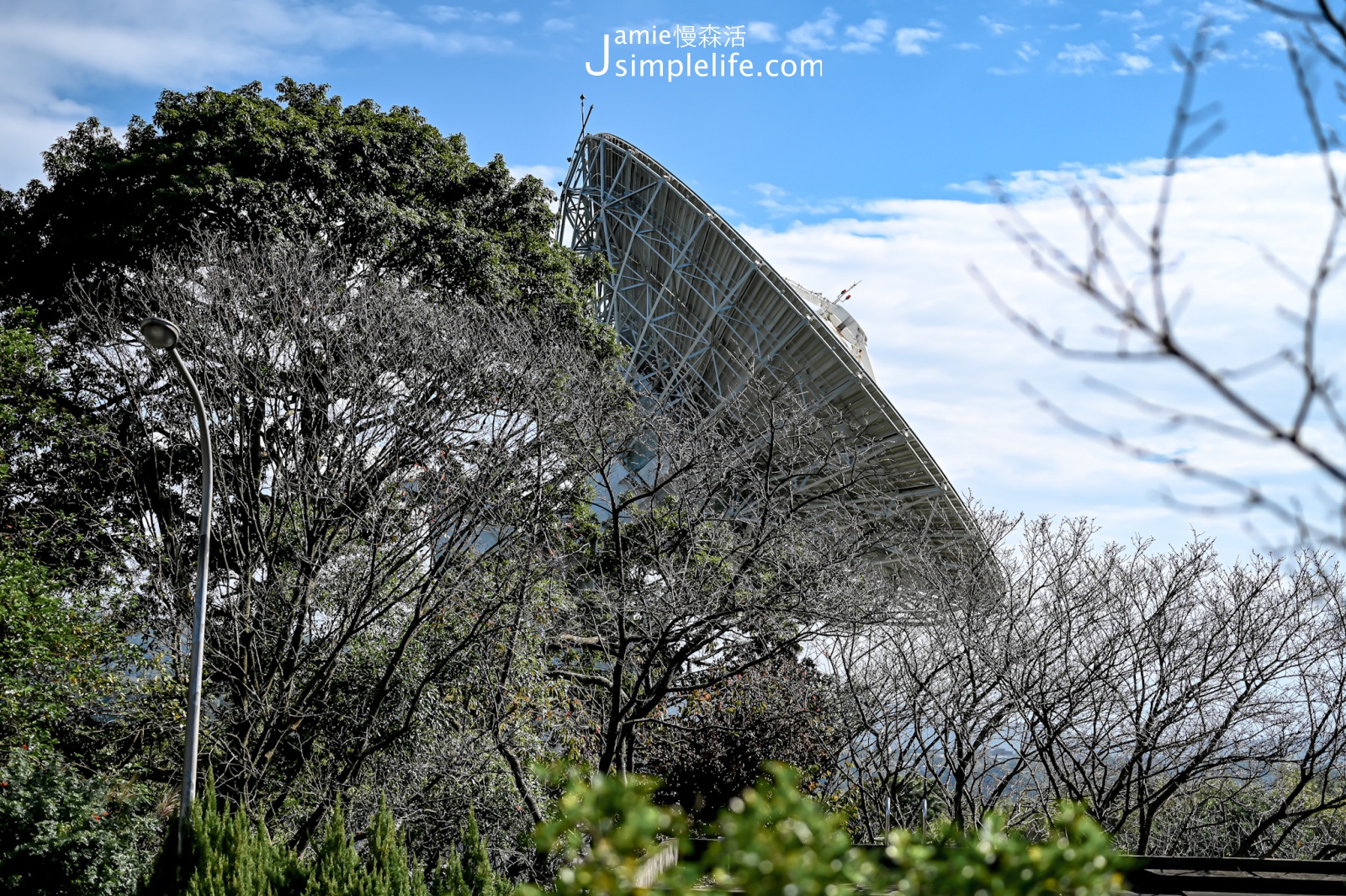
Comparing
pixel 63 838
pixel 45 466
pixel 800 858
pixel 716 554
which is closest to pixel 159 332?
pixel 63 838

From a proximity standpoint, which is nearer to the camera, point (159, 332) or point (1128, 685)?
point (159, 332)

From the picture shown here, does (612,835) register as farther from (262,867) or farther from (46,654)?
(46,654)

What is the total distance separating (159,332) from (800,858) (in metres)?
8.80

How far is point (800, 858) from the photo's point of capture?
2.17m

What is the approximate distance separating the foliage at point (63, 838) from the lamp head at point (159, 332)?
534cm

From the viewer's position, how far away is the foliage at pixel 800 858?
85.5 inches

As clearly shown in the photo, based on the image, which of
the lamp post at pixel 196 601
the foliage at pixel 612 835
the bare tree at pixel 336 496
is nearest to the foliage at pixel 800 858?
the foliage at pixel 612 835

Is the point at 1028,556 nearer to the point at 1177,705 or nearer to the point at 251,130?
the point at 1177,705

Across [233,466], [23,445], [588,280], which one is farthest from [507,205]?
[23,445]

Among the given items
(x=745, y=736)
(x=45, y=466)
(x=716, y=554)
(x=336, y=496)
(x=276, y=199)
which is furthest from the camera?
(x=745, y=736)

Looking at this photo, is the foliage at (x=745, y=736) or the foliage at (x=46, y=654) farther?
the foliage at (x=745, y=736)

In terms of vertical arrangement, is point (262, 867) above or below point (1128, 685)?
below

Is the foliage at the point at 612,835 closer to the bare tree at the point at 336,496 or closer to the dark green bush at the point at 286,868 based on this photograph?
the dark green bush at the point at 286,868

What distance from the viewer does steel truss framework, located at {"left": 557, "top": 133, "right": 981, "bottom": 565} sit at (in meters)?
17.0
